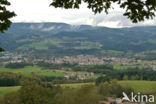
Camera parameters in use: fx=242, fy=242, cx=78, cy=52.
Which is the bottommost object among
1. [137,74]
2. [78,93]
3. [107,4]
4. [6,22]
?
[137,74]

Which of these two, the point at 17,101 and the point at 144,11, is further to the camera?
the point at 17,101

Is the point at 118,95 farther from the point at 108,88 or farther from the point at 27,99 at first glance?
the point at 27,99

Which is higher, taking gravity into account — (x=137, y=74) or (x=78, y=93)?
(x=78, y=93)

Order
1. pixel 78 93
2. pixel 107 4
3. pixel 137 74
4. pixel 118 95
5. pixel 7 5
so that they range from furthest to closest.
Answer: pixel 137 74 < pixel 118 95 < pixel 78 93 < pixel 7 5 < pixel 107 4

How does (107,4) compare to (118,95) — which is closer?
(107,4)

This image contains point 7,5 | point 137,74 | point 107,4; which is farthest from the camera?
point 137,74

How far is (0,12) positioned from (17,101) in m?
24.6

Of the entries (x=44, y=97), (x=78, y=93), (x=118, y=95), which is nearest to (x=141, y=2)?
(x=44, y=97)

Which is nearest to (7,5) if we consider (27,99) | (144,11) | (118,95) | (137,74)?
(144,11)

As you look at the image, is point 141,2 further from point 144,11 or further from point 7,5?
point 7,5

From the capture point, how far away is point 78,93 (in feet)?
108

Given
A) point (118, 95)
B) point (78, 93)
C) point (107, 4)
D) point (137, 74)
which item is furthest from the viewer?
point (137, 74)

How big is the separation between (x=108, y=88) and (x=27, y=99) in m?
18.5

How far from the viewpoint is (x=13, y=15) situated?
570cm
